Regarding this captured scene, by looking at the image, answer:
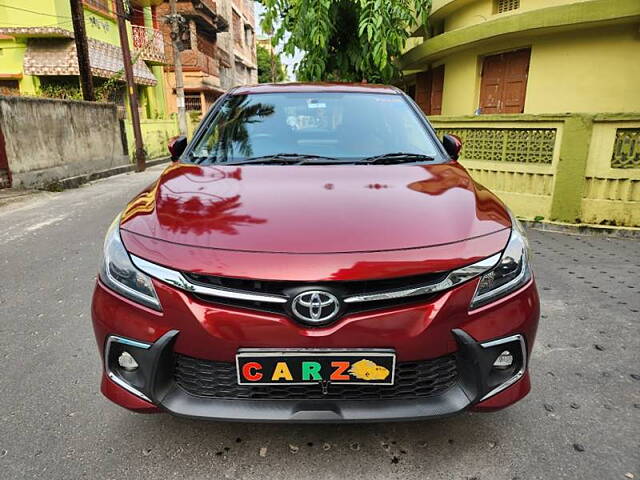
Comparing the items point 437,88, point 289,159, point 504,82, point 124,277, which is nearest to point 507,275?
point 289,159

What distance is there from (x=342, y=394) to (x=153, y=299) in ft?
2.33

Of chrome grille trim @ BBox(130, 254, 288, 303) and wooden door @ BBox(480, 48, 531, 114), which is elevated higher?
wooden door @ BBox(480, 48, 531, 114)

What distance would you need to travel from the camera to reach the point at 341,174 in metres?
2.12

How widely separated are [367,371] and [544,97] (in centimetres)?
875

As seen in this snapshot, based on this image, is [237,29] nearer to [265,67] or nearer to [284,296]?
[265,67]

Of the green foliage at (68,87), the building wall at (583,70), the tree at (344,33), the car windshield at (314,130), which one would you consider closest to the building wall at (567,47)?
the building wall at (583,70)

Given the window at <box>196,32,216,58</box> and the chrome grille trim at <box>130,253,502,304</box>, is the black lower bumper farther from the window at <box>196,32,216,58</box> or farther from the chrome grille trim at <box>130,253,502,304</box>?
the window at <box>196,32,216,58</box>

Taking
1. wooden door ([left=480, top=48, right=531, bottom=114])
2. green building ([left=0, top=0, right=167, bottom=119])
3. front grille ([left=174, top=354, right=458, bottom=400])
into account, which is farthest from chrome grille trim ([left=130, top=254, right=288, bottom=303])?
green building ([left=0, top=0, right=167, bottom=119])

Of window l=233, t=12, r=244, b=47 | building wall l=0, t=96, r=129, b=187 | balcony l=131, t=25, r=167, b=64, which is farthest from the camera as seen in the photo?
window l=233, t=12, r=244, b=47

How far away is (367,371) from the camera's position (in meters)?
1.51

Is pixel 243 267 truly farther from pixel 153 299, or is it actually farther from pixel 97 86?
pixel 97 86

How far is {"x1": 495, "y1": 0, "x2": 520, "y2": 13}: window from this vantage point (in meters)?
9.03

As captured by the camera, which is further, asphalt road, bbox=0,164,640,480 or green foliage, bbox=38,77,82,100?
green foliage, bbox=38,77,82,100

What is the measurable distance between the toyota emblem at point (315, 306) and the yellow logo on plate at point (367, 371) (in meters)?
0.19
